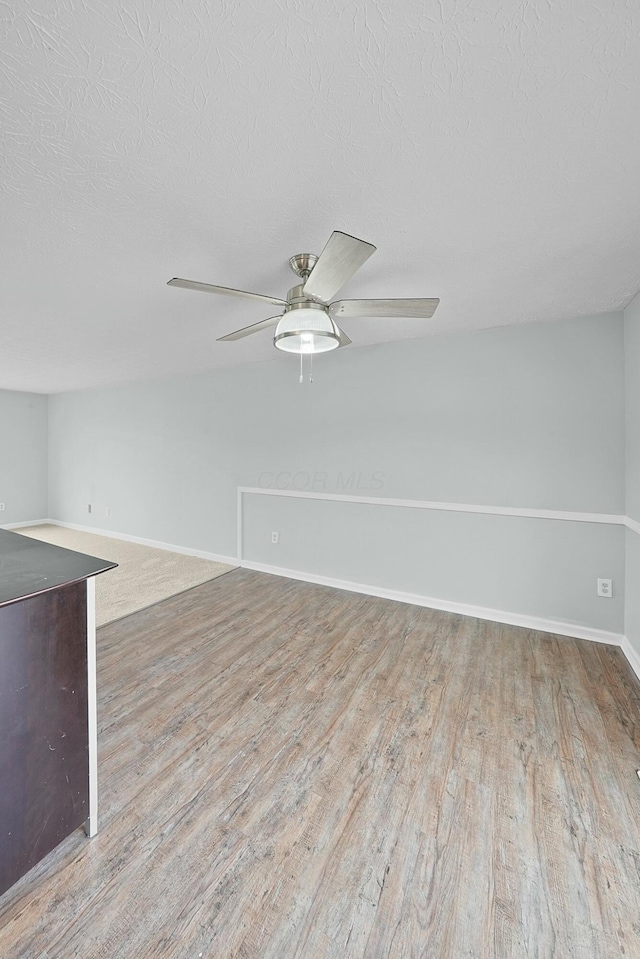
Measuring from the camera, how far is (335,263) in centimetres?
141

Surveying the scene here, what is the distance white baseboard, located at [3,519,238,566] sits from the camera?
14.6ft

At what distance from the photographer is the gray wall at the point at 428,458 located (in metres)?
2.69

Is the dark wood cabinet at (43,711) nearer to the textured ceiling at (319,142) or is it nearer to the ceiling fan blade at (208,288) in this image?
the ceiling fan blade at (208,288)

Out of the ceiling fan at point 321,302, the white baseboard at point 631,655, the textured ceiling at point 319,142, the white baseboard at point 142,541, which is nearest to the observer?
the textured ceiling at point 319,142

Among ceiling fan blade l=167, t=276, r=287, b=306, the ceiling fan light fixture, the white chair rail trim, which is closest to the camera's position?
ceiling fan blade l=167, t=276, r=287, b=306

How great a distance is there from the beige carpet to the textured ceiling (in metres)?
2.40

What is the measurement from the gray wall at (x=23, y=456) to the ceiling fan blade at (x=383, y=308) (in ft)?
20.8

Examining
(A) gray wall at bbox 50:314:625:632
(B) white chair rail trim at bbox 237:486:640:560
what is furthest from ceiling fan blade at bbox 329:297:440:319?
(B) white chair rail trim at bbox 237:486:640:560

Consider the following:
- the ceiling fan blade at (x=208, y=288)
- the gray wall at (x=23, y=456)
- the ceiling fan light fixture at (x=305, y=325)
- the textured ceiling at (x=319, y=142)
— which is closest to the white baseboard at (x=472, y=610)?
the textured ceiling at (x=319, y=142)

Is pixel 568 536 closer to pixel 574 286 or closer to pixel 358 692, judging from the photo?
pixel 574 286

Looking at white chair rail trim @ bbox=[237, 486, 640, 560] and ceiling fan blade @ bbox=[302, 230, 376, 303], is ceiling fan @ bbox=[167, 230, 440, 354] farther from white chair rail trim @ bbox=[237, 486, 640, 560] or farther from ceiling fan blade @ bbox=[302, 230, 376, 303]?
white chair rail trim @ bbox=[237, 486, 640, 560]

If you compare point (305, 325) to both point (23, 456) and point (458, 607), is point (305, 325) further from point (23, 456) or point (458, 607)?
point (23, 456)

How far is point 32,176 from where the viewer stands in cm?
131

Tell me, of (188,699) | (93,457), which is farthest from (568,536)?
(93,457)
